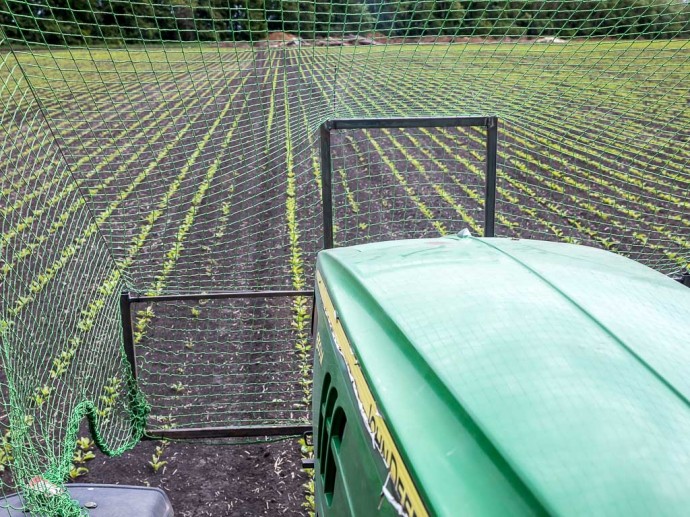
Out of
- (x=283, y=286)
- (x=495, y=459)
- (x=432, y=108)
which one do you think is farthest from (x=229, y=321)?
(x=495, y=459)

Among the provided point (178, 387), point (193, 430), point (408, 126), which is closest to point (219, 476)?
point (193, 430)

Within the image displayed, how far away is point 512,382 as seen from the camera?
0.98 metres

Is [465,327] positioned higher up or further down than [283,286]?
higher up

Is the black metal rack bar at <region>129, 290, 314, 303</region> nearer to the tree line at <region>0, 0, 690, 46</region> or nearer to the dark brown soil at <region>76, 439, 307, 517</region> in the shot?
the dark brown soil at <region>76, 439, 307, 517</region>

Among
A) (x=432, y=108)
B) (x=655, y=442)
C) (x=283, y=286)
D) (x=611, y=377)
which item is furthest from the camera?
(x=283, y=286)

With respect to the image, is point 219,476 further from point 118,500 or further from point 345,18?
point 345,18

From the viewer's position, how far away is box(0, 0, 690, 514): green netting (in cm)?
263

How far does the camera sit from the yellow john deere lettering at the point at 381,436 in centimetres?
87

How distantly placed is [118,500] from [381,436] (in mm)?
1184

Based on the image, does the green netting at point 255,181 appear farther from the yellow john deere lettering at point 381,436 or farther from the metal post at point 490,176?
the yellow john deere lettering at point 381,436

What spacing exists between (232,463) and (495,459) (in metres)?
2.41

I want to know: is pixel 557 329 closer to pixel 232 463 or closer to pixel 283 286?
pixel 232 463

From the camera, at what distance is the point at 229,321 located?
4.40 m

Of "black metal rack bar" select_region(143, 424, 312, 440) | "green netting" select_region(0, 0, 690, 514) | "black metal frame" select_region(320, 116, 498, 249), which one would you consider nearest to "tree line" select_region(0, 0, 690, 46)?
"green netting" select_region(0, 0, 690, 514)
